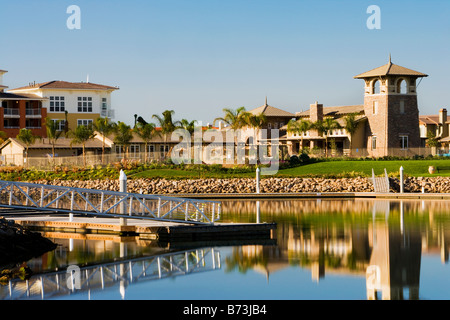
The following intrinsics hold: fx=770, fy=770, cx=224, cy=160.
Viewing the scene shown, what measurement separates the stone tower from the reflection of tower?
4728cm

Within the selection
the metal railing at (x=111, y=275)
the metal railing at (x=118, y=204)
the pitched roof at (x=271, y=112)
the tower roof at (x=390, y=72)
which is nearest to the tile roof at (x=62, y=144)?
the pitched roof at (x=271, y=112)

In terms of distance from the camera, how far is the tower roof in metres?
80.9

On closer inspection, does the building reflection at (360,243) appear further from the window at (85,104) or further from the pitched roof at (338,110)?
the window at (85,104)

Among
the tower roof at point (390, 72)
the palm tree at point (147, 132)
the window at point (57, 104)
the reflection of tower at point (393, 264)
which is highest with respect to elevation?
the tower roof at point (390, 72)

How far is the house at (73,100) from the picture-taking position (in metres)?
104

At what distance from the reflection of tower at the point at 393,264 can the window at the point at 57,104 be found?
76.0 metres

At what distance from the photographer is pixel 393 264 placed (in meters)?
25.4

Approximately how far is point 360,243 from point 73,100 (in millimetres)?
80910

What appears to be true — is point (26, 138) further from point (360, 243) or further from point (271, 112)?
point (360, 243)

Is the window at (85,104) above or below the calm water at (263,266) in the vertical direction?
above

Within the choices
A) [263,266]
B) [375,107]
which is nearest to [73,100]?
[375,107]

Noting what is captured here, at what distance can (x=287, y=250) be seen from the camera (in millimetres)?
28641

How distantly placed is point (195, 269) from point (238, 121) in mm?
51141
